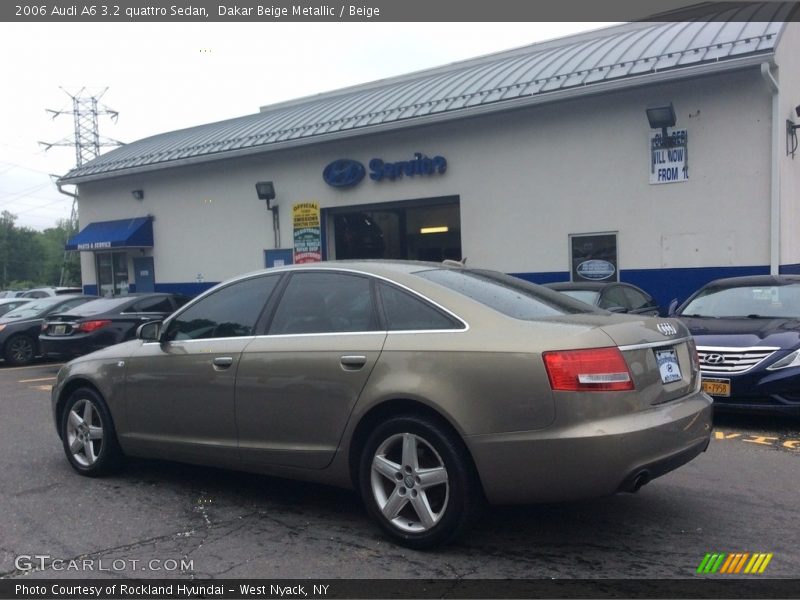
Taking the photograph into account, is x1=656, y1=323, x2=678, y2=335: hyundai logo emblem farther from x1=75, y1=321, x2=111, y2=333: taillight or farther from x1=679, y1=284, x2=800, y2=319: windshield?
x1=75, y1=321, x2=111, y2=333: taillight

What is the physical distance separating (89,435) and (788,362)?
594 centimetres

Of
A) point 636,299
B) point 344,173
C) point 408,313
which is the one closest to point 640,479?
point 408,313

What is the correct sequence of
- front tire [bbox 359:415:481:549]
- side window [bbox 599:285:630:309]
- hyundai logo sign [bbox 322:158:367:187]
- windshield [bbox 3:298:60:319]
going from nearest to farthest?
front tire [bbox 359:415:481:549] → side window [bbox 599:285:630:309] → windshield [bbox 3:298:60:319] → hyundai logo sign [bbox 322:158:367:187]

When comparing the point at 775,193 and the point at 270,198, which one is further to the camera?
the point at 270,198

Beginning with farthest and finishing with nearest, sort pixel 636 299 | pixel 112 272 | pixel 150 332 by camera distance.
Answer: pixel 112 272
pixel 636 299
pixel 150 332

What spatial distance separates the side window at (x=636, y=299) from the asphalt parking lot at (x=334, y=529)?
16.9 feet

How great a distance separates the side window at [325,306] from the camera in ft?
15.9

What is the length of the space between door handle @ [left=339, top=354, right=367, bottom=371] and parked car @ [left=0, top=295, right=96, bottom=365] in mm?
11732

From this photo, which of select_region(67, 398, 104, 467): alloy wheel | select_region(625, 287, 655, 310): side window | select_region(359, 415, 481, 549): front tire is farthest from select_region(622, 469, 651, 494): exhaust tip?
select_region(625, 287, 655, 310): side window

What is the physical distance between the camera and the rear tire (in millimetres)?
15508

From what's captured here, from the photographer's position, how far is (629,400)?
4.07 m

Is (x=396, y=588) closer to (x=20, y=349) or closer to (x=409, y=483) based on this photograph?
(x=409, y=483)

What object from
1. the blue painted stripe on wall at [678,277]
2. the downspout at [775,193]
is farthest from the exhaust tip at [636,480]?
the blue painted stripe on wall at [678,277]

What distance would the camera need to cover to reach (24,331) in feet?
51.5
